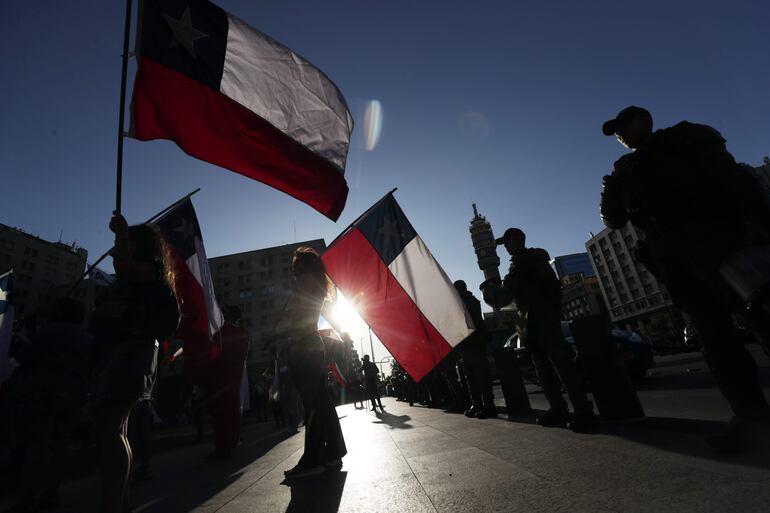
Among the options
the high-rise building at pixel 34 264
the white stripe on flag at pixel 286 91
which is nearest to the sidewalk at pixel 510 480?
the white stripe on flag at pixel 286 91

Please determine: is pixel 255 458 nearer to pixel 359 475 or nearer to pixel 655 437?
pixel 359 475

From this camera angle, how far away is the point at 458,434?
3.95m

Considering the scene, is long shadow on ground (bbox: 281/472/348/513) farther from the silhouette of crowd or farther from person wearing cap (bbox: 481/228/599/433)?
person wearing cap (bbox: 481/228/599/433)

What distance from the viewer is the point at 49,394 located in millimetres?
3422

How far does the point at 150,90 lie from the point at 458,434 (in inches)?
178

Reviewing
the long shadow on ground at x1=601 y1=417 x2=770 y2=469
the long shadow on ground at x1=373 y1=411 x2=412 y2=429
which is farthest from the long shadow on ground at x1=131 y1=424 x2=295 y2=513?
the long shadow on ground at x1=601 y1=417 x2=770 y2=469

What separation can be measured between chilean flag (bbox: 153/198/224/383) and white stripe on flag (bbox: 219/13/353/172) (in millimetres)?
2109

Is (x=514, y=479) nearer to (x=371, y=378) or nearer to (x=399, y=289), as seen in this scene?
(x=399, y=289)

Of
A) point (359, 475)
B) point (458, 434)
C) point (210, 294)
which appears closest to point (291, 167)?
point (210, 294)

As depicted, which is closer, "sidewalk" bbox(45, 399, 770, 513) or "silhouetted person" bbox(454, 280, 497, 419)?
"sidewalk" bbox(45, 399, 770, 513)

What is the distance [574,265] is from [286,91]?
153m

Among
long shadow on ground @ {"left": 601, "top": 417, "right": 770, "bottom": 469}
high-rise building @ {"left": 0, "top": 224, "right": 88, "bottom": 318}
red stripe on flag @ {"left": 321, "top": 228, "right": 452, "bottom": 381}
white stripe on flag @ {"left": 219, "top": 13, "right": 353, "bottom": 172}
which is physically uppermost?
high-rise building @ {"left": 0, "top": 224, "right": 88, "bottom": 318}

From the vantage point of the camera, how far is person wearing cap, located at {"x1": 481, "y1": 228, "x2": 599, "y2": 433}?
3441mm

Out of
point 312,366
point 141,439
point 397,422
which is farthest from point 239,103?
point 397,422
